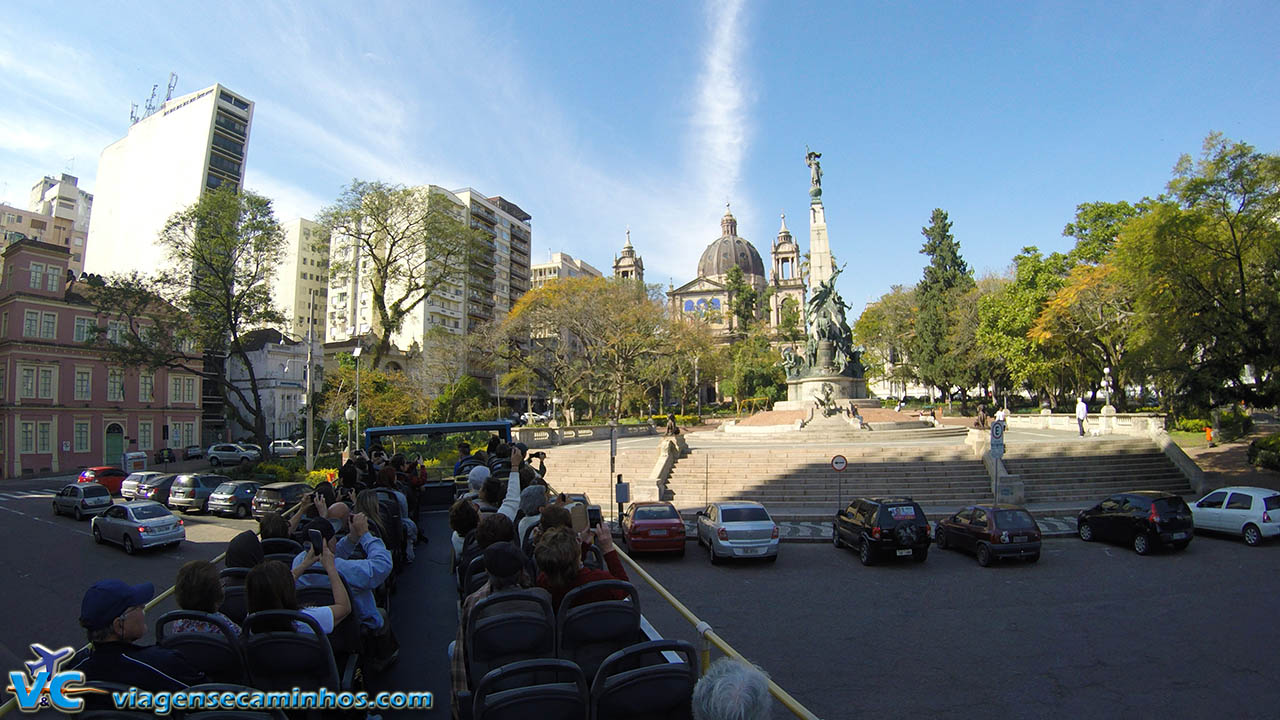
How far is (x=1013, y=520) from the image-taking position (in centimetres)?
1306

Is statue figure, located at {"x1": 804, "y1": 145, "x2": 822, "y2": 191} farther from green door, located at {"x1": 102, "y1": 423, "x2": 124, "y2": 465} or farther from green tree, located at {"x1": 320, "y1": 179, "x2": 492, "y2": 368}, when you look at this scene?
green door, located at {"x1": 102, "y1": 423, "x2": 124, "y2": 465}

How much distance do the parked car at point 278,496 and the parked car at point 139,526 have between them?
11.1ft

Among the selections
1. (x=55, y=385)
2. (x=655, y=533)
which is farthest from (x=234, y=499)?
(x=55, y=385)

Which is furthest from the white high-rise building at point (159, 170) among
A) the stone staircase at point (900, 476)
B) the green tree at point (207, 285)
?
the stone staircase at point (900, 476)

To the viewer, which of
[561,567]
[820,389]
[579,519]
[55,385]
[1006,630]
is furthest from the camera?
[55,385]

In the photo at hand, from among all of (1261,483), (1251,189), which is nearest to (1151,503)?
(1261,483)

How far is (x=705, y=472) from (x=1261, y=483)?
1748 cm

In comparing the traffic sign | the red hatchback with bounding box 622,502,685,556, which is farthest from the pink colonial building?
the traffic sign

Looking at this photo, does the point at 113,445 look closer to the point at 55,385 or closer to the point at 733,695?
the point at 55,385

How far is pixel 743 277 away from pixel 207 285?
294 feet

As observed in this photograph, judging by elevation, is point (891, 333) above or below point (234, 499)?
above

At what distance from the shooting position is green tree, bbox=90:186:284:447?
2788 centimetres

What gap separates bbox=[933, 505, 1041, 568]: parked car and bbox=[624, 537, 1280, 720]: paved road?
32cm

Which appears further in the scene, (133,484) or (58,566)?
(133,484)
